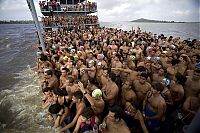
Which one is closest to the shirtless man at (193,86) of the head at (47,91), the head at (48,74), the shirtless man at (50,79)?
the head at (47,91)

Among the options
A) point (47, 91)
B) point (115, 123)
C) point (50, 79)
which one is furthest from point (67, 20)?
point (115, 123)

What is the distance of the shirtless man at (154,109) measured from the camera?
14.0 ft

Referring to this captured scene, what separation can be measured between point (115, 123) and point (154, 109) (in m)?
1.28

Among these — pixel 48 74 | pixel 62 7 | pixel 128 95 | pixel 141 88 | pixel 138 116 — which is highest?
pixel 62 7

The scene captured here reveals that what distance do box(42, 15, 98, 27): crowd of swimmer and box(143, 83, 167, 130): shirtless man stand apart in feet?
77.8

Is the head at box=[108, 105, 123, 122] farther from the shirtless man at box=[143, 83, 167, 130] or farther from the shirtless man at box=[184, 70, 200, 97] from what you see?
the shirtless man at box=[184, 70, 200, 97]

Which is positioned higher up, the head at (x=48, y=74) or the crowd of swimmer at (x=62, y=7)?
the crowd of swimmer at (x=62, y=7)

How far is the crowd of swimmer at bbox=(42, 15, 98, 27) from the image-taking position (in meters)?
26.0

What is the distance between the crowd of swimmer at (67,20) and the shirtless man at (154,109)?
2372 centimetres

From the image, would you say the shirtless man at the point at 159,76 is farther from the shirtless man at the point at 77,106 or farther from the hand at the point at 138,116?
the shirtless man at the point at 77,106

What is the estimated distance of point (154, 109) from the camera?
434cm

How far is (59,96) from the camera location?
4.59 metres

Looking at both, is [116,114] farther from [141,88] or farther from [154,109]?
[141,88]

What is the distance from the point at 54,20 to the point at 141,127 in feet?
78.9
